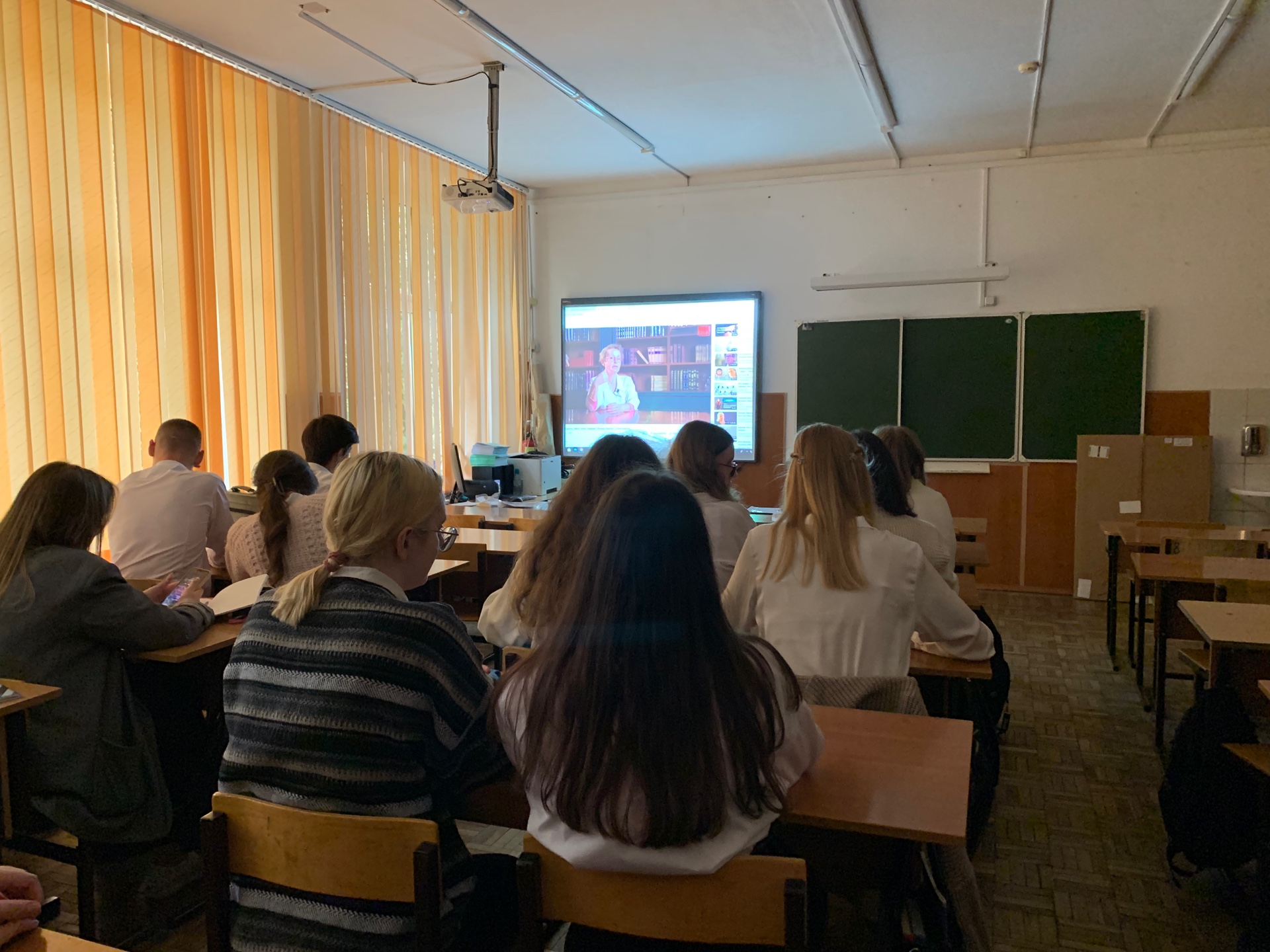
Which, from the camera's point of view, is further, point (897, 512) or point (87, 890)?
point (897, 512)

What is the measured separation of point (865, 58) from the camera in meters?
4.71

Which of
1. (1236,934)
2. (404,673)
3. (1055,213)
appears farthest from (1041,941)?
(1055,213)

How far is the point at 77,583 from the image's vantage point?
81.9 inches

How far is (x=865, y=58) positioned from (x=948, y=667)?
3.66 m

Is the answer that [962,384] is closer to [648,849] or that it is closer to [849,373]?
[849,373]

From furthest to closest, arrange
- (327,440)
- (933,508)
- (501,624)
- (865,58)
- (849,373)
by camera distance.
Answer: (849,373) < (865,58) < (327,440) < (933,508) < (501,624)

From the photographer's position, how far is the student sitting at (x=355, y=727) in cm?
133

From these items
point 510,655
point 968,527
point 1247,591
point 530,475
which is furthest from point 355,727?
point 530,475

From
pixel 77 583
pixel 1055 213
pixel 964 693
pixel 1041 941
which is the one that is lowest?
pixel 1041 941

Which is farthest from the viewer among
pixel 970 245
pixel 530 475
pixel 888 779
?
Answer: pixel 970 245

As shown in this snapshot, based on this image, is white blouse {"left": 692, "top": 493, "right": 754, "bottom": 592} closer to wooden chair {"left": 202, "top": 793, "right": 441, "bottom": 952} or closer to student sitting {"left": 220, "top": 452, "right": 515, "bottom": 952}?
student sitting {"left": 220, "top": 452, "right": 515, "bottom": 952}

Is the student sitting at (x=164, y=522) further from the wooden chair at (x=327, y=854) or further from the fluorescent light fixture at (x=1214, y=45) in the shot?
the fluorescent light fixture at (x=1214, y=45)

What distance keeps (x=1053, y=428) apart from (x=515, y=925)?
5894mm

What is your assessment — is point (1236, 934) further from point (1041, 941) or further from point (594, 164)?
point (594, 164)
